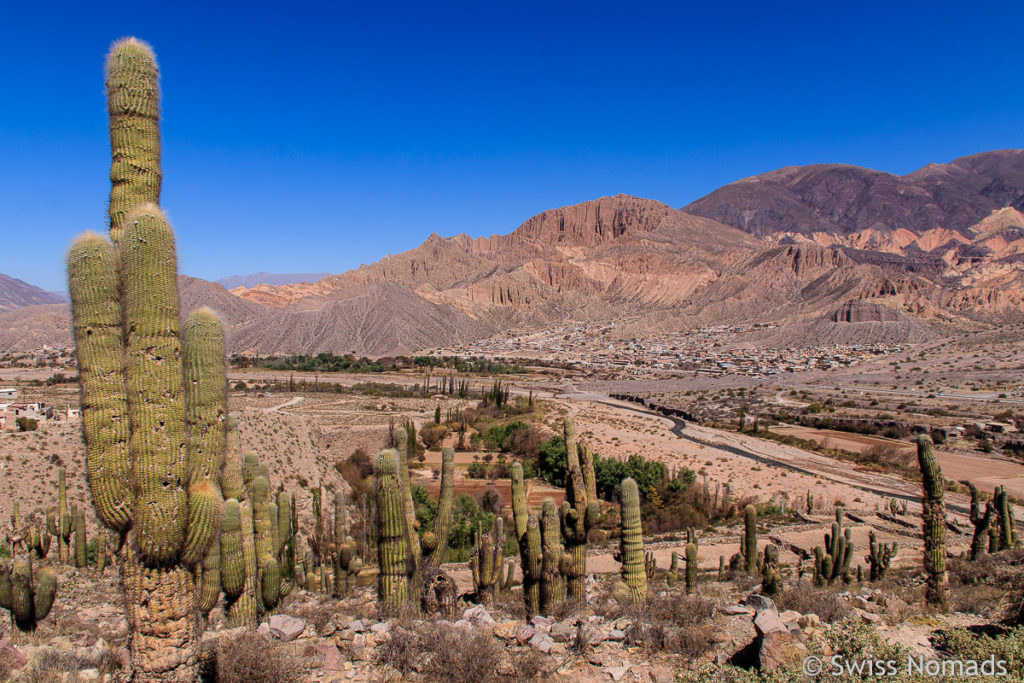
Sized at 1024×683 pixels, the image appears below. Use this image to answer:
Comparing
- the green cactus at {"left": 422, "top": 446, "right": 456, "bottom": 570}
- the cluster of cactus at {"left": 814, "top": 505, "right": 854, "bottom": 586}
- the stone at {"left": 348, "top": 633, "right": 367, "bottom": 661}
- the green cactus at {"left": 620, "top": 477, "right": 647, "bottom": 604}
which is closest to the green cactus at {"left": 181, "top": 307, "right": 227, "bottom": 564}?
the stone at {"left": 348, "top": 633, "right": 367, "bottom": 661}

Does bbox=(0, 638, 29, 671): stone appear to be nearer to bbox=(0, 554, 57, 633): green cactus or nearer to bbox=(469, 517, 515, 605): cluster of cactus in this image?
bbox=(0, 554, 57, 633): green cactus

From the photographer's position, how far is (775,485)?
26.2 metres

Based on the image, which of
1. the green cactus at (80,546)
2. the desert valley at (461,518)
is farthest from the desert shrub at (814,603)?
the green cactus at (80,546)

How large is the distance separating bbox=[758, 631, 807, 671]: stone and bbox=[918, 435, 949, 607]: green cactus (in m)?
4.83

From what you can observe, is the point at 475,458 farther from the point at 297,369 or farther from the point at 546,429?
the point at 297,369

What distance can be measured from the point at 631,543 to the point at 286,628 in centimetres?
496

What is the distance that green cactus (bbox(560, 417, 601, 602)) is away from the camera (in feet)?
30.0

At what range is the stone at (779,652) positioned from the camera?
586 centimetres

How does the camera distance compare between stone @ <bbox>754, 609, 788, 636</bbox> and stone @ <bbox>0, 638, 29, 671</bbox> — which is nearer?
stone @ <bbox>0, 638, 29, 671</bbox>

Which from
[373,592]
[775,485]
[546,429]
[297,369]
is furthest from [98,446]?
[297,369]

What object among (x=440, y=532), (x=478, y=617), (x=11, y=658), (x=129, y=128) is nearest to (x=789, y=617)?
(x=478, y=617)

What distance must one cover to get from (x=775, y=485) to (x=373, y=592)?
66.5 ft

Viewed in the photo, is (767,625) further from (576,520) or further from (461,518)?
(461,518)

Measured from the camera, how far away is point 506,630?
7.30 m
